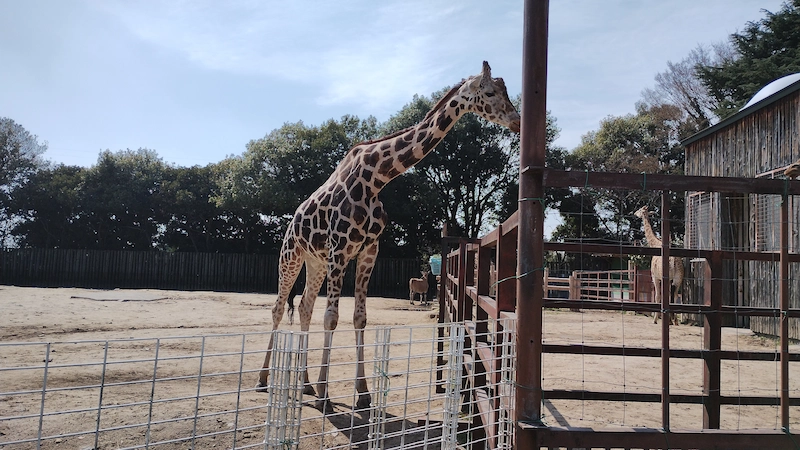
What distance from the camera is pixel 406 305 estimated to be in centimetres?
1811

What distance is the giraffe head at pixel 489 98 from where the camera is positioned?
4.79 m

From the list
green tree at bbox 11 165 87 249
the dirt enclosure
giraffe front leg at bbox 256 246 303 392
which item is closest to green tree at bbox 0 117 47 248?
green tree at bbox 11 165 87 249

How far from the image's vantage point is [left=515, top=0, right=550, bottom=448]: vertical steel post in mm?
2469

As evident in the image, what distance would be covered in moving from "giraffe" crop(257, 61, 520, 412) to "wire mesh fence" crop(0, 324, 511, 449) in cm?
68

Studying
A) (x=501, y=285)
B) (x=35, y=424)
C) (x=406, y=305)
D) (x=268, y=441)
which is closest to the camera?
(x=268, y=441)

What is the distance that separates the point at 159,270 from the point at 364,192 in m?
23.0

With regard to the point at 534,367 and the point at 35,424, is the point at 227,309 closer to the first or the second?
the point at 35,424

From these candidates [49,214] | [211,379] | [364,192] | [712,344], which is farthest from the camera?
[49,214]

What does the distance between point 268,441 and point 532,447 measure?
3.93 ft

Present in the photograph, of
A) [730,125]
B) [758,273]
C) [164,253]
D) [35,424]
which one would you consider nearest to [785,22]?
[730,125]

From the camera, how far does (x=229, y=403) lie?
16.4 ft

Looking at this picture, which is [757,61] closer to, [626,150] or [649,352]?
[626,150]

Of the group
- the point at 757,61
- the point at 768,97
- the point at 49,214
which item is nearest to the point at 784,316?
the point at 768,97

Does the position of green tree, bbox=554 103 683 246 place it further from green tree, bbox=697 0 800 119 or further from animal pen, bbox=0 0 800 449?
animal pen, bbox=0 0 800 449
